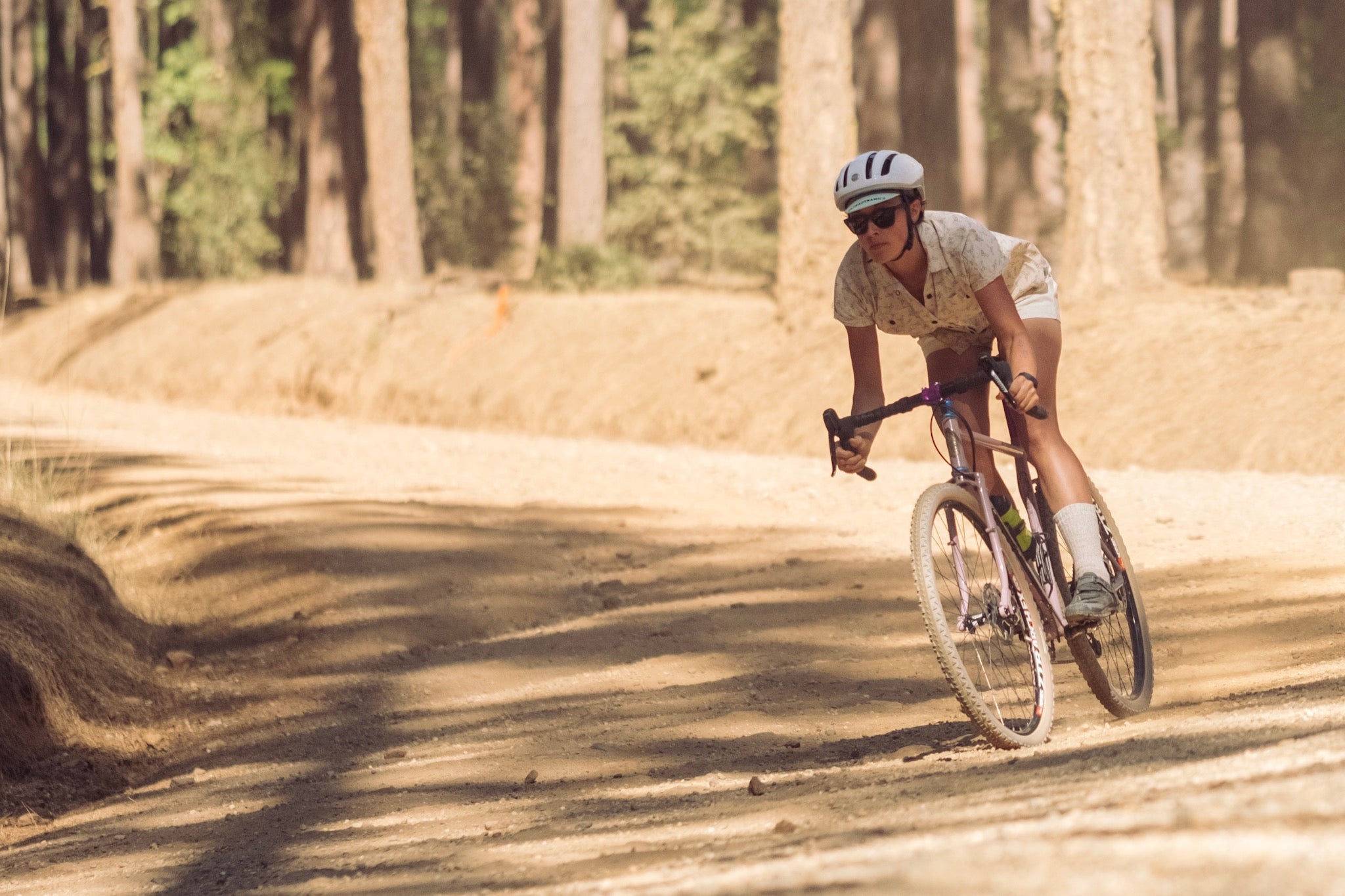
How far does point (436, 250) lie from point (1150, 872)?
35.6 meters

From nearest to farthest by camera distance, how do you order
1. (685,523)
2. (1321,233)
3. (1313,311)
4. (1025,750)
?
(1025,750), (685,523), (1313,311), (1321,233)

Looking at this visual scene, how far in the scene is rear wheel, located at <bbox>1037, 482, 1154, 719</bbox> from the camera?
634cm

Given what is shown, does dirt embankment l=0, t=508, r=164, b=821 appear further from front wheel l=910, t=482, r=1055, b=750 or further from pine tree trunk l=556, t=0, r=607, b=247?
pine tree trunk l=556, t=0, r=607, b=247

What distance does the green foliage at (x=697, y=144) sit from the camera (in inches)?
1204

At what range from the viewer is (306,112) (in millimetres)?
32281

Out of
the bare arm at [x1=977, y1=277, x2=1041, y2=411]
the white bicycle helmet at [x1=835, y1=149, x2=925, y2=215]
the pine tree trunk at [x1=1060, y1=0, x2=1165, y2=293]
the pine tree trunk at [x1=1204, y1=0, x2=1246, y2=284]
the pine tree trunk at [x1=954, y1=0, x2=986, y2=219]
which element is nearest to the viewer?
the white bicycle helmet at [x1=835, y1=149, x2=925, y2=215]

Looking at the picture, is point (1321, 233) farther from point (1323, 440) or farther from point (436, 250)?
point (436, 250)

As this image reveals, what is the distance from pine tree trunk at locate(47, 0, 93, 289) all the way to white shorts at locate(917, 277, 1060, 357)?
137 feet

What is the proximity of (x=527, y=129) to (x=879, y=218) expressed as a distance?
109 feet

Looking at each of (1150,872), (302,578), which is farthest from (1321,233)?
(1150,872)

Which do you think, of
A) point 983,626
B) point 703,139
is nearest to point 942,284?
point 983,626

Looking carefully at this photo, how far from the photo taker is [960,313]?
594 centimetres

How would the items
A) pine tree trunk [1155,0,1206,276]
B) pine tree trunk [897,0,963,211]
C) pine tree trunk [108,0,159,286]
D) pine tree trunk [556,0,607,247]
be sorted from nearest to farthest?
A: pine tree trunk [556,0,607,247] < pine tree trunk [897,0,963,211] < pine tree trunk [1155,0,1206,276] < pine tree trunk [108,0,159,286]

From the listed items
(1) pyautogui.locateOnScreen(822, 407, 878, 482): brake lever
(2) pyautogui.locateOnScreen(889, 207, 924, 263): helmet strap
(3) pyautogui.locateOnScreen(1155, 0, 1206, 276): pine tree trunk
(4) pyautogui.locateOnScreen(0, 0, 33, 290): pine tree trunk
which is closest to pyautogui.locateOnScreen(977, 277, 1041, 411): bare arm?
(2) pyautogui.locateOnScreen(889, 207, 924, 263): helmet strap
